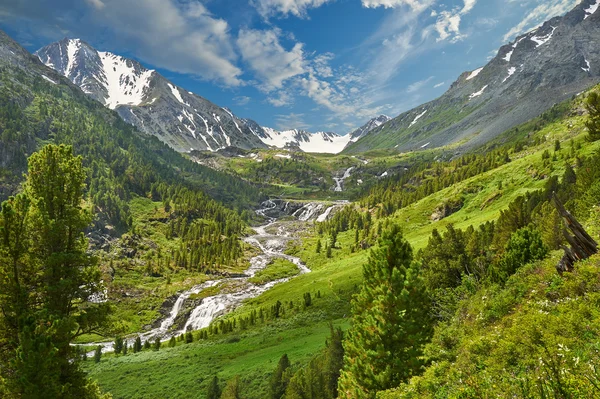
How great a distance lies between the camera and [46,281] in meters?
18.8

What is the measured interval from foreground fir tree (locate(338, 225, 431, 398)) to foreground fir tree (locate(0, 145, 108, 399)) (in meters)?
16.5

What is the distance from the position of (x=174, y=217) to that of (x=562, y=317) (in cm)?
18246

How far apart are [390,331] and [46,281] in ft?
69.8

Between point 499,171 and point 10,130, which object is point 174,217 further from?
point 499,171

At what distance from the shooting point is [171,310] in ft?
289

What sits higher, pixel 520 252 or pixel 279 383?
pixel 520 252

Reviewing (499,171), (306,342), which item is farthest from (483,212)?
(306,342)

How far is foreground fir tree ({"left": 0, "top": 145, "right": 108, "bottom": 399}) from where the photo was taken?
1489 centimetres

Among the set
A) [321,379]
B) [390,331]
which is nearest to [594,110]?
[390,331]

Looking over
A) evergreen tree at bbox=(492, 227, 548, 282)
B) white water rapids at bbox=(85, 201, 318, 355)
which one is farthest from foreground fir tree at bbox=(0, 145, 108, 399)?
white water rapids at bbox=(85, 201, 318, 355)

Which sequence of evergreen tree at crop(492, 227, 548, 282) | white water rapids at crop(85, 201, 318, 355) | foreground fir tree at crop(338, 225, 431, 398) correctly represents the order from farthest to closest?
white water rapids at crop(85, 201, 318, 355), evergreen tree at crop(492, 227, 548, 282), foreground fir tree at crop(338, 225, 431, 398)

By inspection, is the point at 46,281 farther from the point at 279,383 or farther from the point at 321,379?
the point at 321,379

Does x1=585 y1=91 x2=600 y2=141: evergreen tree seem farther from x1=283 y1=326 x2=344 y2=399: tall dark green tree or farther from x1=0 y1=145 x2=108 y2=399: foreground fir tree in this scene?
x1=0 y1=145 x2=108 y2=399: foreground fir tree

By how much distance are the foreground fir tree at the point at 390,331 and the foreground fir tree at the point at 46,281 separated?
16.5 metres
